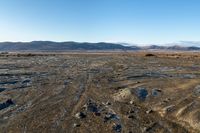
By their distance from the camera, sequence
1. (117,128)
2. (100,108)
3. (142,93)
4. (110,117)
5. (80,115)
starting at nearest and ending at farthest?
(117,128) < (110,117) < (80,115) < (100,108) < (142,93)

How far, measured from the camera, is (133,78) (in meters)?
35.3

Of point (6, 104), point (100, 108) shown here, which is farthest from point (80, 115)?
point (6, 104)

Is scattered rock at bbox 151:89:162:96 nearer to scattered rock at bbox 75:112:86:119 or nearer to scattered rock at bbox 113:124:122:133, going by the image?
scattered rock at bbox 75:112:86:119

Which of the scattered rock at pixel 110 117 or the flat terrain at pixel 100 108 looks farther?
the scattered rock at pixel 110 117

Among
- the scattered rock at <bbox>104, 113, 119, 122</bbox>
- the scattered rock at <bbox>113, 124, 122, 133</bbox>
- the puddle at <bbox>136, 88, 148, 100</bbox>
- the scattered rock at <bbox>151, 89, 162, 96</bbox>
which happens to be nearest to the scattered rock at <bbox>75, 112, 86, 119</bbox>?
the scattered rock at <bbox>104, 113, 119, 122</bbox>

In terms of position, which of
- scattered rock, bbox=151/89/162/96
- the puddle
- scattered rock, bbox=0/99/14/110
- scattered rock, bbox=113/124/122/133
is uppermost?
scattered rock, bbox=113/124/122/133

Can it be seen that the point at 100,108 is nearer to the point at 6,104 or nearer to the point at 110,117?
the point at 110,117

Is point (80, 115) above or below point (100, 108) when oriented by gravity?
above

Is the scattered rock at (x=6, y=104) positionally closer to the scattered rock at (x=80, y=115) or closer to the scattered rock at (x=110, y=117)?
the scattered rock at (x=80, y=115)

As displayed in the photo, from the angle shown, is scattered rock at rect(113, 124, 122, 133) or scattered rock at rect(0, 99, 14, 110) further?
scattered rock at rect(0, 99, 14, 110)

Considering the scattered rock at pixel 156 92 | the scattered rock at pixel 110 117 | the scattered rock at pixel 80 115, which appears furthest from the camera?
the scattered rock at pixel 156 92

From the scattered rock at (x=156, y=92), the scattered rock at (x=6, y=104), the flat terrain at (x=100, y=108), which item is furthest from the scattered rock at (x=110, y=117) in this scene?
the scattered rock at (x=6, y=104)

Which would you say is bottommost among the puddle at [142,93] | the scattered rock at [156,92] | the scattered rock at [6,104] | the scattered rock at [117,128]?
the scattered rock at [6,104]

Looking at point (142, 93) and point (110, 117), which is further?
point (142, 93)
